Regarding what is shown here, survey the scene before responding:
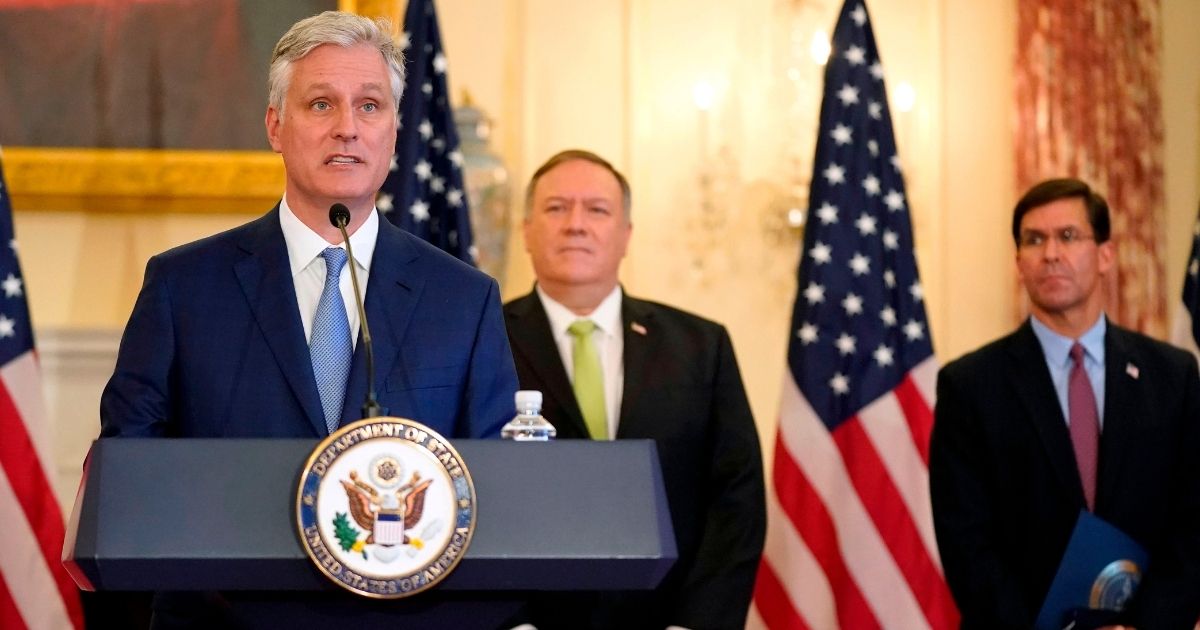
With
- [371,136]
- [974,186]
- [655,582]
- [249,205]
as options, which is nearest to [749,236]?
[974,186]

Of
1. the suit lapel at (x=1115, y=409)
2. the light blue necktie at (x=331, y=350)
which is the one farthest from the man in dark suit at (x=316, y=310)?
the suit lapel at (x=1115, y=409)

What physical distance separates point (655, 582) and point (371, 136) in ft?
2.80

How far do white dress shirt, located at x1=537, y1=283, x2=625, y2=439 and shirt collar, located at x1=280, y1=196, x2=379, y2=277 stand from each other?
1737 mm

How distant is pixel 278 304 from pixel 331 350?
0.11m

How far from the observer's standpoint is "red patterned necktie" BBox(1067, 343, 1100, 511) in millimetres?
3914

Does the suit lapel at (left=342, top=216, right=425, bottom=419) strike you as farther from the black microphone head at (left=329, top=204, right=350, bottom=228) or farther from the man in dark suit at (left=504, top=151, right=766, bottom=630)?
the man in dark suit at (left=504, top=151, right=766, bottom=630)

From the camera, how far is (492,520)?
1.77 meters

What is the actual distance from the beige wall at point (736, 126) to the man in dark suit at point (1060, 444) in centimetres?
Result: 195

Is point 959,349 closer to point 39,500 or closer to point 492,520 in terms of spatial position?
point 39,500

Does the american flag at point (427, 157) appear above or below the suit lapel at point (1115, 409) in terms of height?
above

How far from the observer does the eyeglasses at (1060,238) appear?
4.15m

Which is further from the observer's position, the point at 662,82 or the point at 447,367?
the point at 662,82

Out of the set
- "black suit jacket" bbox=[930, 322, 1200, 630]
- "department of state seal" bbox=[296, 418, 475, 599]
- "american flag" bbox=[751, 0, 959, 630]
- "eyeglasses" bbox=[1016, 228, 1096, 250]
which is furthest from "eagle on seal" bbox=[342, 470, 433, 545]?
"american flag" bbox=[751, 0, 959, 630]

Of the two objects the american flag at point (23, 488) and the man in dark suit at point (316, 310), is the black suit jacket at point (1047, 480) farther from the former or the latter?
the american flag at point (23, 488)
